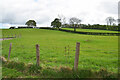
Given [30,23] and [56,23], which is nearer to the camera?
[56,23]

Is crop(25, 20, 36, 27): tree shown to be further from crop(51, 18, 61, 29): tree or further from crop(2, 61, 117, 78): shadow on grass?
crop(2, 61, 117, 78): shadow on grass

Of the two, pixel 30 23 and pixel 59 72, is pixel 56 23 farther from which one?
pixel 59 72

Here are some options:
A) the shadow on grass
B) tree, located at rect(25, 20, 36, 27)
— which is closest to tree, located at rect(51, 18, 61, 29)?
tree, located at rect(25, 20, 36, 27)

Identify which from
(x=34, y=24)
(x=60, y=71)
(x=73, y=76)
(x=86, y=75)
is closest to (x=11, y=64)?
(x=60, y=71)

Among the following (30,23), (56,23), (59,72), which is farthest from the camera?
(30,23)

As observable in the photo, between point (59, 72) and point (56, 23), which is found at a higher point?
point (56, 23)

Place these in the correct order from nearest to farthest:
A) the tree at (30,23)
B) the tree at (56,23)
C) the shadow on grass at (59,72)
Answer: the shadow on grass at (59,72) → the tree at (56,23) → the tree at (30,23)

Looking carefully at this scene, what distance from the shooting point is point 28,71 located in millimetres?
6969

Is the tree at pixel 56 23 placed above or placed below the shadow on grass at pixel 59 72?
above

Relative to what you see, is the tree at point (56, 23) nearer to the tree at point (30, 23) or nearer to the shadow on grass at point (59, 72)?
the tree at point (30, 23)

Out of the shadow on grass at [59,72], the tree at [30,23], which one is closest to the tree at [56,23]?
the tree at [30,23]

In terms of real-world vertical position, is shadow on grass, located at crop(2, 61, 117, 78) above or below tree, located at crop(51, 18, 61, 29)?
below

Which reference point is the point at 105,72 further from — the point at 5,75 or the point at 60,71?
the point at 5,75

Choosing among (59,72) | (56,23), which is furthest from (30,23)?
(59,72)
